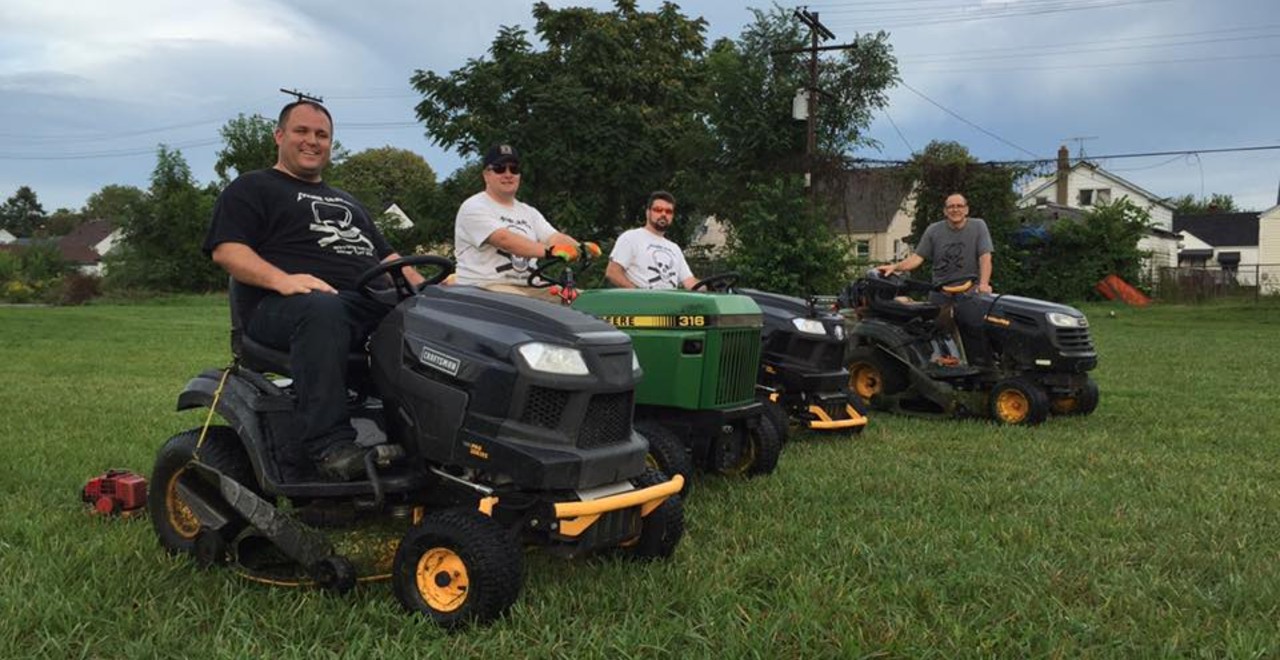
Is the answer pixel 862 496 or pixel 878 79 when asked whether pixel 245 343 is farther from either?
pixel 878 79

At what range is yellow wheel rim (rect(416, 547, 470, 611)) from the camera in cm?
309

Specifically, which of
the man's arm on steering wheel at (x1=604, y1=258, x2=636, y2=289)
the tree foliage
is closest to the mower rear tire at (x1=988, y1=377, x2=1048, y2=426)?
the man's arm on steering wheel at (x1=604, y1=258, x2=636, y2=289)

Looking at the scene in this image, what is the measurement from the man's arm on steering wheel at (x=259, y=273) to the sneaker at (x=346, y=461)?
0.54 metres

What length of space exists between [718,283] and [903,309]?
2.62 meters

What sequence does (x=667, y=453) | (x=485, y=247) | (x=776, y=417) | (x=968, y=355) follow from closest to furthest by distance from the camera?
(x=667, y=453)
(x=485, y=247)
(x=776, y=417)
(x=968, y=355)

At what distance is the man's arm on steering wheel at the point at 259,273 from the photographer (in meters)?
3.34

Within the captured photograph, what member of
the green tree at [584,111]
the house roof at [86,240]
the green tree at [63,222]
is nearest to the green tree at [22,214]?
the green tree at [63,222]

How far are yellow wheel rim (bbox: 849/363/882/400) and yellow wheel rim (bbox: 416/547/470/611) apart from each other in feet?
18.2

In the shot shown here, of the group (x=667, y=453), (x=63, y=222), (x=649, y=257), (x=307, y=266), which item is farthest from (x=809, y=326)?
(x=63, y=222)

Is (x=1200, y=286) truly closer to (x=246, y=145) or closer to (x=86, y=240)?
(x=246, y=145)

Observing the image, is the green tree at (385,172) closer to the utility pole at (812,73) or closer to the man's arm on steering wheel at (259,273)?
the utility pole at (812,73)

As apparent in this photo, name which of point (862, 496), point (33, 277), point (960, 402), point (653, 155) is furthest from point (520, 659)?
point (33, 277)

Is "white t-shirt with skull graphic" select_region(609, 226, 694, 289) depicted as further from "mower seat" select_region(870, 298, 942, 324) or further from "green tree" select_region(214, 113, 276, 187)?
"green tree" select_region(214, 113, 276, 187)

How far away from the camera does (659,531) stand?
12.0 ft
